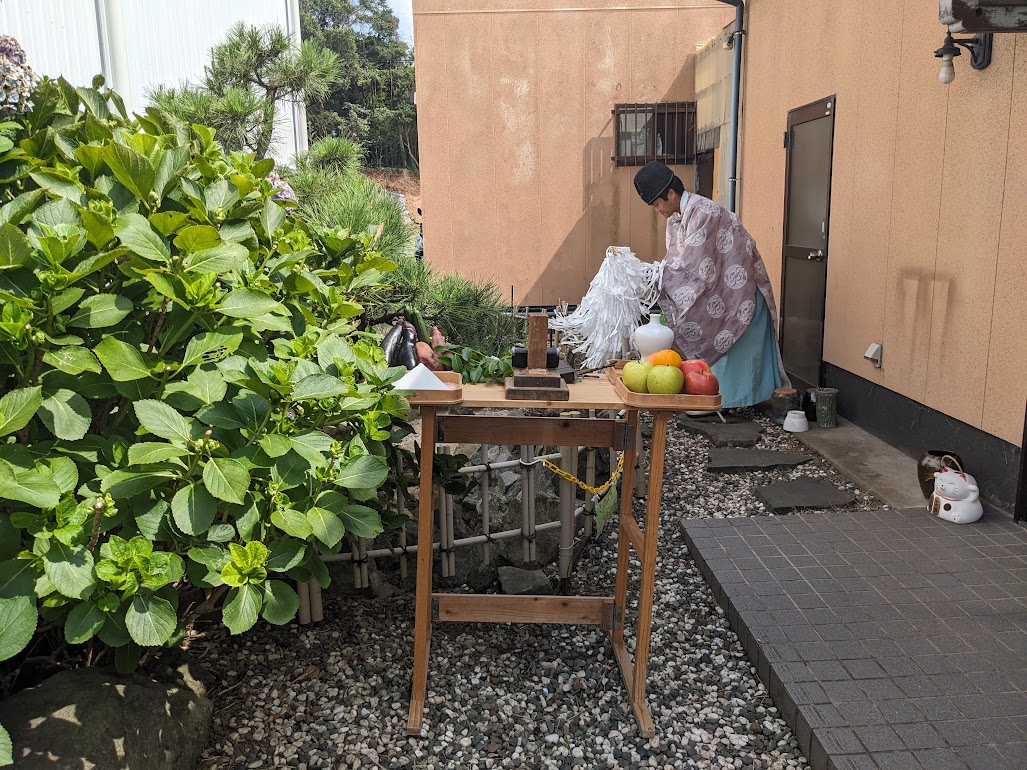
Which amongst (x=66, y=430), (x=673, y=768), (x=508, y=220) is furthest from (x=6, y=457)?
(x=508, y=220)

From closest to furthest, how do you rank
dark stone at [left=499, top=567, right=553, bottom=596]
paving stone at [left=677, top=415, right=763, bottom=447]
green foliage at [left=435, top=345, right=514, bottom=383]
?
green foliage at [left=435, top=345, right=514, bottom=383], dark stone at [left=499, top=567, right=553, bottom=596], paving stone at [left=677, top=415, right=763, bottom=447]

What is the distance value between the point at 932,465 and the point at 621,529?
1.97 metres

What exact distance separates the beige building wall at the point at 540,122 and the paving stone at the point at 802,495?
5.66 meters

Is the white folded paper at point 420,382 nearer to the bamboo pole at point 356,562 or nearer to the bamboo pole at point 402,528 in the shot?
the bamboo pole at point 402,528

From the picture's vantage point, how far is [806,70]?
6.29 meters

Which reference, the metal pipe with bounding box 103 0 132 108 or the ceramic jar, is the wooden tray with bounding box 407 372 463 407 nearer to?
the ceramic jar

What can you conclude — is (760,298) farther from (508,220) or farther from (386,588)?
(508,220)

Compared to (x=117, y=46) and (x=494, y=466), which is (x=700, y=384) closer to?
(x=494, y=466)

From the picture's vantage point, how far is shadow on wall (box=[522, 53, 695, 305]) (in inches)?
385

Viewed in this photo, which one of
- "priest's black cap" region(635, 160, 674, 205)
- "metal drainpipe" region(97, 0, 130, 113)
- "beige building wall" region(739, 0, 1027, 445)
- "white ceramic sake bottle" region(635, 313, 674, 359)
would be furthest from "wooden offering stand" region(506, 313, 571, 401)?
"priest's black cap" region(635, 160, 674, 205)

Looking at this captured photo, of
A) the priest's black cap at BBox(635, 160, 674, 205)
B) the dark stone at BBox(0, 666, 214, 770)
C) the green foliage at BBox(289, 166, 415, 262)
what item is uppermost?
the priest's black cap at BBox(635, 160, 674, 205)

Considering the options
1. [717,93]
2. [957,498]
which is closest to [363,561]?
[957,498]

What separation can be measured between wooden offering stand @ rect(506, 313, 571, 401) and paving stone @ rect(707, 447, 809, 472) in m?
2.67

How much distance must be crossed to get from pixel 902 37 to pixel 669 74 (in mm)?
5072
